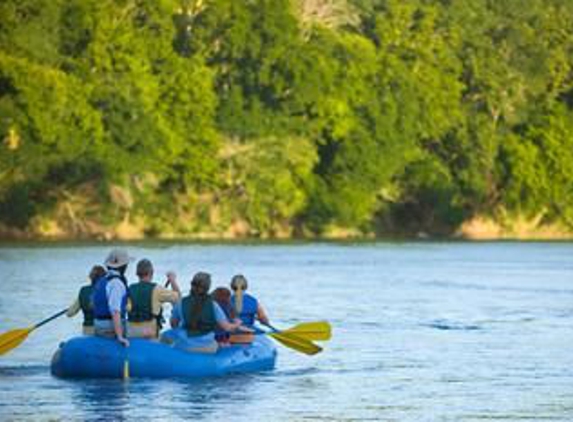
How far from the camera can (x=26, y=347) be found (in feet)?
106

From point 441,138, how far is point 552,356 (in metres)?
63.4

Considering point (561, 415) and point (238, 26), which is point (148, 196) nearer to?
point (238, 26)

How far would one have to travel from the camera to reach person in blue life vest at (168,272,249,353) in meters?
26.6

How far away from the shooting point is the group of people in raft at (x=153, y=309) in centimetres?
2547

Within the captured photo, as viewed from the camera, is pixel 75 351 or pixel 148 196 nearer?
pixel 75 351

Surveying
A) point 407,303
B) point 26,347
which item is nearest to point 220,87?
point 407,303

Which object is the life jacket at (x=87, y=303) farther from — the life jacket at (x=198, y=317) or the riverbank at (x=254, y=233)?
the riverbank at (x=254, y=233)

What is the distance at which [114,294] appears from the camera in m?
25.3

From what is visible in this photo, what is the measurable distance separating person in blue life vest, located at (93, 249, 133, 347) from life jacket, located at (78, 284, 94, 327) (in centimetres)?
45

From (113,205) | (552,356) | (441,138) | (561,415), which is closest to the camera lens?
(561,415)

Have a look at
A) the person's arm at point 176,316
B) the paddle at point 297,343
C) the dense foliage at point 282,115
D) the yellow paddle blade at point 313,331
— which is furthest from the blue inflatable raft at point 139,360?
the dense foliage at point 282,115

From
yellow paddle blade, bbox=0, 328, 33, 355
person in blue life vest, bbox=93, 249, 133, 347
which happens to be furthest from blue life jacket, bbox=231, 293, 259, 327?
yellow paddle blade, bbox=0, 328, 33, 355

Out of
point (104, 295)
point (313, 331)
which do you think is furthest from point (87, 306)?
point (313, 331)

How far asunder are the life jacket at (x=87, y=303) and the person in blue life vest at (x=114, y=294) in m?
0.45
